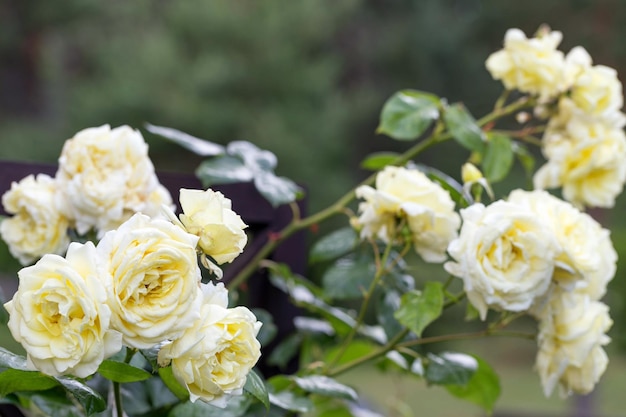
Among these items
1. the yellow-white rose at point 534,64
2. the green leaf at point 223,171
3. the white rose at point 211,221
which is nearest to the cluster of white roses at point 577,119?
the yellow-white rose at point 534,64

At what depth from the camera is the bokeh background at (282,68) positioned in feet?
25.7

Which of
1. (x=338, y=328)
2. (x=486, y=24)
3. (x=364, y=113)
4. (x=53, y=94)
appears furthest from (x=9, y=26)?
(x=338, y=328)

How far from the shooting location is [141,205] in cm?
75

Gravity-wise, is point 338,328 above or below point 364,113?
above

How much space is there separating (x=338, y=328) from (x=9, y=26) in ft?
29.5

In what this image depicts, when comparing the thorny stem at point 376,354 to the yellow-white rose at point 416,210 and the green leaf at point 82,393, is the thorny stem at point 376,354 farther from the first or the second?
the green leaf at point 82,393

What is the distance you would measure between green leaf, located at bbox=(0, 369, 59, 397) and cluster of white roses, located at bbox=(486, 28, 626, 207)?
57 cm

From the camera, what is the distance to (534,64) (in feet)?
3.03

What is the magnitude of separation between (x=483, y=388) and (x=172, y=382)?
17.2 inches

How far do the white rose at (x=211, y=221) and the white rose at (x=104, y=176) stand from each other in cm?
26

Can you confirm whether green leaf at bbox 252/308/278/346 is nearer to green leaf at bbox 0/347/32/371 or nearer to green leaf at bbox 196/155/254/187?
green leaf at bbox 196/155/254/187

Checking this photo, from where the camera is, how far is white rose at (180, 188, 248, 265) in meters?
0.49

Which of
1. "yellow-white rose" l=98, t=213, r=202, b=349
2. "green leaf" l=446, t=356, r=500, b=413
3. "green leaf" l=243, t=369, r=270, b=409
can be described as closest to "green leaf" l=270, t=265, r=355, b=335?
"green leaf" l=446, t=356, r=500, b=413

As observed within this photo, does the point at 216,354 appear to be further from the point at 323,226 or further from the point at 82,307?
the point at 323,226
